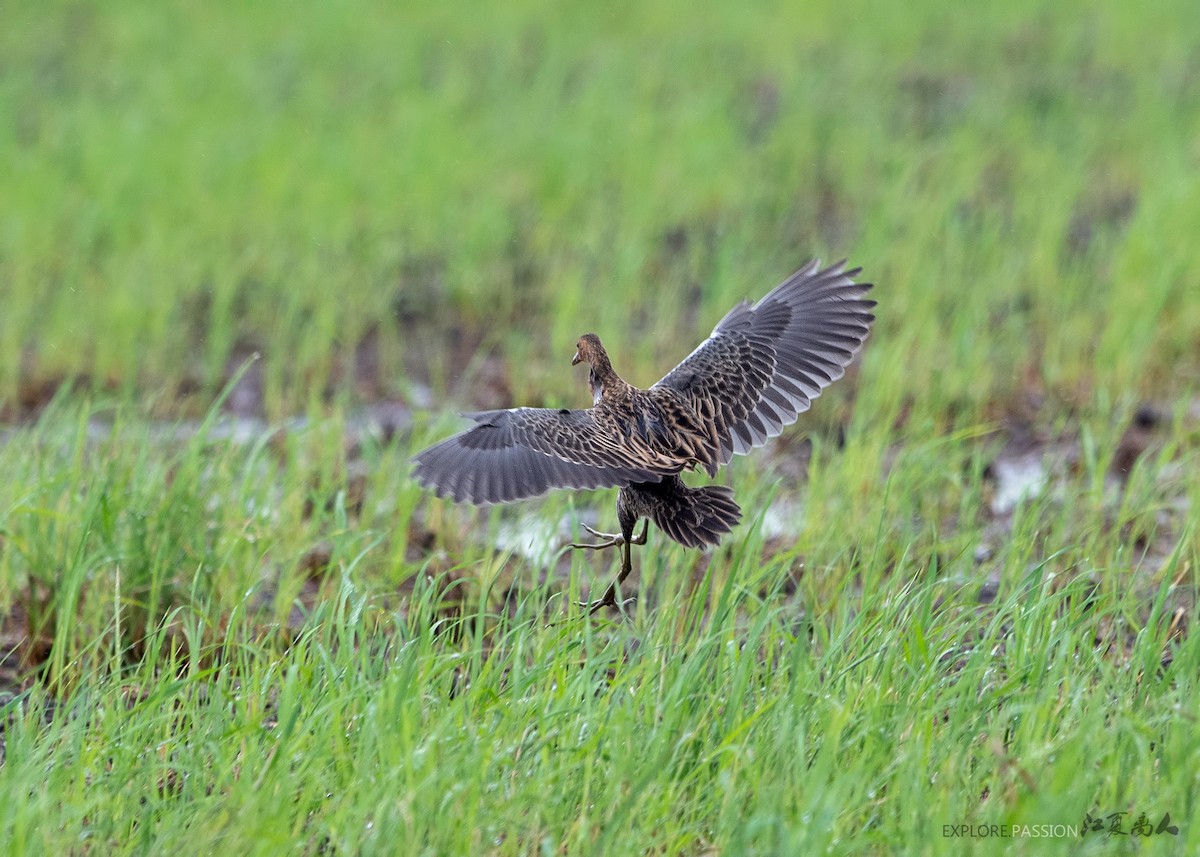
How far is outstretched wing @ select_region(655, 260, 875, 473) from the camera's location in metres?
3.23

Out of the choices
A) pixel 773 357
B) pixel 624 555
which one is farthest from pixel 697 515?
pixel 773 357

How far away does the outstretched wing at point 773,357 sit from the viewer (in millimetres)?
3230

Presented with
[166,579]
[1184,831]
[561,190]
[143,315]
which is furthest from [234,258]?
[1184,831]

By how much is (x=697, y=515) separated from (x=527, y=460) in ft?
1.09

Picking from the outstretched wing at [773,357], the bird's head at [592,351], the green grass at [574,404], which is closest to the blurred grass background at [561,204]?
the green grass at [574,404]

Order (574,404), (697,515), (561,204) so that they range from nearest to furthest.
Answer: (697,515)
(574,404)
(561,204)

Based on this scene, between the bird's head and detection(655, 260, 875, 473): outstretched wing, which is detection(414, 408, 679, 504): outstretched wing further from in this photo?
detection(655, 260, 875, 473): outstretched wing

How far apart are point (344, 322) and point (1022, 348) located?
2727 millimetres

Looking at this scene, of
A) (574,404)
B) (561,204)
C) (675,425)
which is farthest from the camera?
(561,204)

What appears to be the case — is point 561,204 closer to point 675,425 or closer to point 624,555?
point 675,425

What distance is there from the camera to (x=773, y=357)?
334 centimetres

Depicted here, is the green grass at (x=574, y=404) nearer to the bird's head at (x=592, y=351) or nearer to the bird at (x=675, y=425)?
the bird at (x=675, y=425)

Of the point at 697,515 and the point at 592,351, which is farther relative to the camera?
the point at 592,351

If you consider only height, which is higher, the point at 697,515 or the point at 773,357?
the point at 773,357
